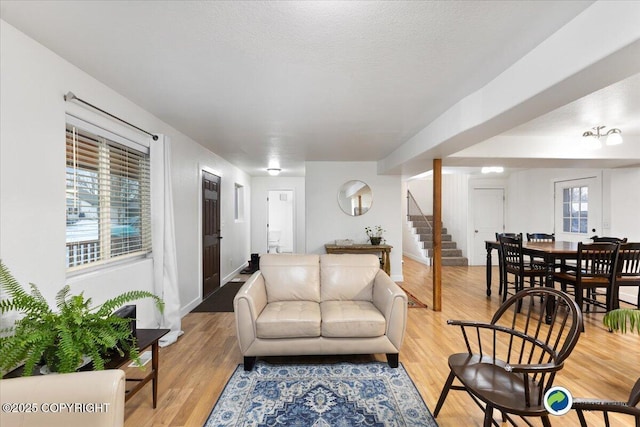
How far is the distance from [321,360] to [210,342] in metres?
1.19

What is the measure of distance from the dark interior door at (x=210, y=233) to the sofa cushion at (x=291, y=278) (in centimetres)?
201

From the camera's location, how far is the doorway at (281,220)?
923 cm

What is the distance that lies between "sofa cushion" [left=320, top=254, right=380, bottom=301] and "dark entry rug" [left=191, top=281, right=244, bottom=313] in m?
1.78

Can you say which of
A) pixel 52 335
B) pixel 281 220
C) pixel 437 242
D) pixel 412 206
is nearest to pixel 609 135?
pixel 437 242

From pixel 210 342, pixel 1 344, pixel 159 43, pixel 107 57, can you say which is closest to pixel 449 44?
pixel 159 43

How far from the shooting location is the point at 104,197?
8.80 feet

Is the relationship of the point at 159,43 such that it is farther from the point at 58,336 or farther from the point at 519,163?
the point at 519,163

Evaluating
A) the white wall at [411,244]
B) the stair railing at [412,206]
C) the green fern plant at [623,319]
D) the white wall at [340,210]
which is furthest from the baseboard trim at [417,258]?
the green fern plant at [623,319]

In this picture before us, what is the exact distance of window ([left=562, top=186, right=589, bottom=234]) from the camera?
5732mm

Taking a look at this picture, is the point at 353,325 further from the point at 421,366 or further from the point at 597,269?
the point at 597,269

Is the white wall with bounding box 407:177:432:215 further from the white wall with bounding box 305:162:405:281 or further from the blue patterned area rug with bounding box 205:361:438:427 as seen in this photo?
the blue patterned area rug with bounding box 205:361:438:427

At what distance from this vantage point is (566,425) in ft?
6.25

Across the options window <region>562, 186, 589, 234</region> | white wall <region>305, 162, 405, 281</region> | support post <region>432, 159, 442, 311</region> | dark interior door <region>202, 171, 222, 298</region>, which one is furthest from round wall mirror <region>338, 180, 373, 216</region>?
window <region>562, 186, 589, 234</region>

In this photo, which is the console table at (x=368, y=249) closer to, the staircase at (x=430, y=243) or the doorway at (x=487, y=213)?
the staircase at (x=430, y=243)
